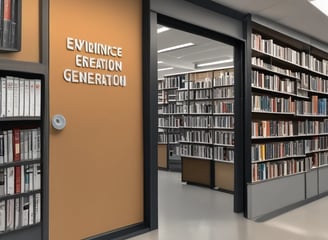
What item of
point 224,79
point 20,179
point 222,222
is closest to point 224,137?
point 224,79

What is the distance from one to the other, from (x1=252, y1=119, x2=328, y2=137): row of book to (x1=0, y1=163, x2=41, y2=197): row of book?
10.3 ft

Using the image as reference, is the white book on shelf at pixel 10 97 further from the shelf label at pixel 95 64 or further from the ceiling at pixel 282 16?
the ceiling at pixel 282 16

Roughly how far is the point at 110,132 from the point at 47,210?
0.97 meters

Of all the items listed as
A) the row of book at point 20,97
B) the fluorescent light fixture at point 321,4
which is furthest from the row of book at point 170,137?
the row of book at point 20,97

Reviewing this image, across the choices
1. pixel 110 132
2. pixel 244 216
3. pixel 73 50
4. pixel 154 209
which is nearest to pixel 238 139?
pixel 244 216

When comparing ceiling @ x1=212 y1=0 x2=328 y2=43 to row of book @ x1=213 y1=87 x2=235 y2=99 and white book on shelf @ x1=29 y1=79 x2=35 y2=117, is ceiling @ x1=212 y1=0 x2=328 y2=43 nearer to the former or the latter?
row of book @ x1=213 y1=87 x2=235 y2=99

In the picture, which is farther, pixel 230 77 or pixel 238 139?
pixel 230 77

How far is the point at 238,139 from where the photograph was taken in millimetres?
4465

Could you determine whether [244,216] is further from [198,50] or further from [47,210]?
[198,50]

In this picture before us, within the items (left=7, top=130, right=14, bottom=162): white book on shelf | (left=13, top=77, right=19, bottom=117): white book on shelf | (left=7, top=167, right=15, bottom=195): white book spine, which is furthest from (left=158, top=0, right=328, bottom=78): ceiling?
(left=7, top=167, right=15, bottom=195): white book spine

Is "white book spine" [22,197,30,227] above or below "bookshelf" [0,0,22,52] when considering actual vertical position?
below

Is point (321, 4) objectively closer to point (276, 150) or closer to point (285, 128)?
point (285, 128)

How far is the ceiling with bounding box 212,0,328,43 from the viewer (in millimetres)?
3955

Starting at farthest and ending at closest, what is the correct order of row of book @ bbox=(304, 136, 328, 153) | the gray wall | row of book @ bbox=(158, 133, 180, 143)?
row of book @ bbox=(158, 133, 180, 143)
row of book @ bbox=(304, 136, 328, 153)
the gray wall
